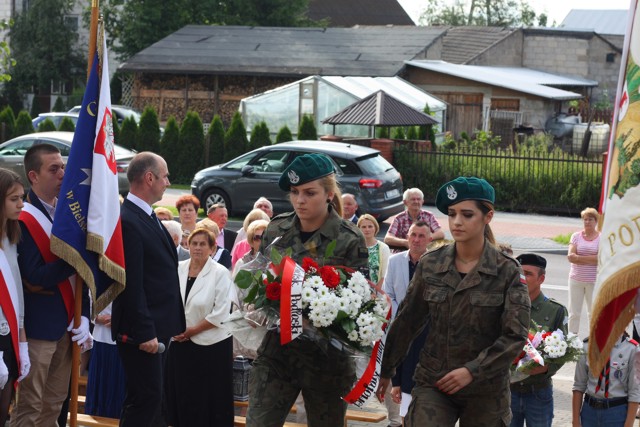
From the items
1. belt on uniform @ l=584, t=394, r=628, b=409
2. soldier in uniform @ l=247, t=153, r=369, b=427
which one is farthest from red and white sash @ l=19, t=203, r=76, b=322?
belt on uniform @ l=584, t=394, r=628, b=409

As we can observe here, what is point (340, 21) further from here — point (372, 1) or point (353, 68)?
point (353, 68)

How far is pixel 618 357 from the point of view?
7.58 m

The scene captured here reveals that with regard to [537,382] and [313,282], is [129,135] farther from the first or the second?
[313,282]

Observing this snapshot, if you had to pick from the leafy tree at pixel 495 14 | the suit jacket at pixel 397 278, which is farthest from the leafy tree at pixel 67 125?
the leafy tree at pixel 495 14

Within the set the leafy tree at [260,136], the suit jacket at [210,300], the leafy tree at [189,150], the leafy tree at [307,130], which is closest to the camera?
the suit jacket at [210,300]

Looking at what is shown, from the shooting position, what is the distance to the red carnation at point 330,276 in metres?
6.18

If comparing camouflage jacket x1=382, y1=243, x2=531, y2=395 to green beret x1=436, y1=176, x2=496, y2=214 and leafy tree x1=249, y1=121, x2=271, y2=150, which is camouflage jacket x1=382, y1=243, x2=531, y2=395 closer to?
green beret x1=436, y1=176, x2=496, y2=214

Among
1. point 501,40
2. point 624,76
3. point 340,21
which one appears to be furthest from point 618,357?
point 340,21

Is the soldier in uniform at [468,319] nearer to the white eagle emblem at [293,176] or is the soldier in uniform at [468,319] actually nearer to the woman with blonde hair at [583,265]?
the white eagle emblem at [293,176]

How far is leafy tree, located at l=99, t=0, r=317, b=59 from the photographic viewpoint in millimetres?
54062

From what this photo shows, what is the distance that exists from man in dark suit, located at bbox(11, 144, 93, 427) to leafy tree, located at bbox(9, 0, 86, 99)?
50.9 metres

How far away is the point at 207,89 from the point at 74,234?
38.7 metres

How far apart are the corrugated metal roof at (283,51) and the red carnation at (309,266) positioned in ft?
124

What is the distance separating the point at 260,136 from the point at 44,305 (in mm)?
24165
